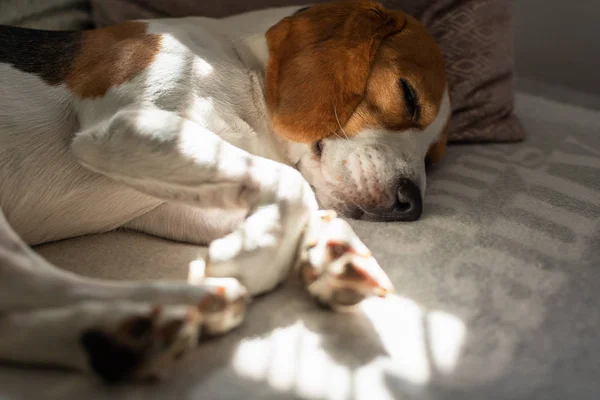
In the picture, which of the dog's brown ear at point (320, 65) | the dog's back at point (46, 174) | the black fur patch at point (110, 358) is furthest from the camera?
the dog's brown ear at point (320, 65)

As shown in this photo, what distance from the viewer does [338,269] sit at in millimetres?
1214

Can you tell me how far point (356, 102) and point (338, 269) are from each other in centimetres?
64

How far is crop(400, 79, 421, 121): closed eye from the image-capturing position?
67.8 inches

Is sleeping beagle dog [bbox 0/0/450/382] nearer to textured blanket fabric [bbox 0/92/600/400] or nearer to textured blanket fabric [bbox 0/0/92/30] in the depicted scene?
textured blanket fabric [bbox 0/92/600/400]

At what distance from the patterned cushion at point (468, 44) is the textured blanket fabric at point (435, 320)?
49 cm

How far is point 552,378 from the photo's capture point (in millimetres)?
1103

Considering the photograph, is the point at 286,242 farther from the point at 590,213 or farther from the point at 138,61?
the point at 590,213

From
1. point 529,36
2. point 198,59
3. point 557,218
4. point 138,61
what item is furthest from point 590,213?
point 529,36

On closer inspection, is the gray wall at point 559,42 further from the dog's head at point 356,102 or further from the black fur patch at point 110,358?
the black fur patch at point 110,358

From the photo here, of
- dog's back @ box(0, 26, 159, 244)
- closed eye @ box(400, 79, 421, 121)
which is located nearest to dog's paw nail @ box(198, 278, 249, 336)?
dog's back @ box(0, 26, 159, 244)

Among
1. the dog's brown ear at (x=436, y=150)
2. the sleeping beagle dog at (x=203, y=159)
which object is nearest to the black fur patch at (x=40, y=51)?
the sleeping beagle dog at (x=203, y=159)

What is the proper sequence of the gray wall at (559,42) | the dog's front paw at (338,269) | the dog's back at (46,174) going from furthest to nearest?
1. the gray wall at (559,42)
2. the dog's back at (46,174)
3. the dog's front paw at (338,269)

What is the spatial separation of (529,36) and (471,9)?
120cm

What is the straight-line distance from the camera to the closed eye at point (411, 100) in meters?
1.72
